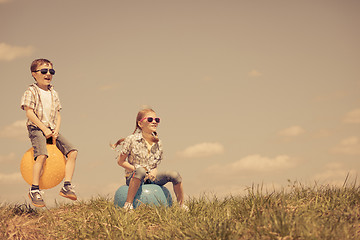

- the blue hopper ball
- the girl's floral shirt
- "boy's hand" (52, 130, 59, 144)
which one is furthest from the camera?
"boy's hand" (52, 130, 59, 144)

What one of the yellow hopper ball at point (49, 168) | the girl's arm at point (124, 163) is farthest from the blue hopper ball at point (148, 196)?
the yellow hopper ball at point (49, 168)

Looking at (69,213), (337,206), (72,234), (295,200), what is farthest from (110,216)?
(337,206)

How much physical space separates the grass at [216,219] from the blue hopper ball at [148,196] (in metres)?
0.19

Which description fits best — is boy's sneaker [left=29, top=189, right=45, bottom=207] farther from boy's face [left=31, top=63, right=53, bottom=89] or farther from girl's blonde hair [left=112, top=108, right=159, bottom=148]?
boy's face [left=31, top=63, right=53, bottom=89]

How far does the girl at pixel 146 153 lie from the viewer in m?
8.52

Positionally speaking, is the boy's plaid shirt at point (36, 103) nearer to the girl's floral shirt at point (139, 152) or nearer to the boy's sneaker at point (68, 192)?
the boy's sneaker at point (68, 192)

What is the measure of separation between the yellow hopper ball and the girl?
46.1 inches

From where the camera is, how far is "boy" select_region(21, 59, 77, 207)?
339 inches

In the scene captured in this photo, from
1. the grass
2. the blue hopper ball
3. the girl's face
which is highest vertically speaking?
the girl's face

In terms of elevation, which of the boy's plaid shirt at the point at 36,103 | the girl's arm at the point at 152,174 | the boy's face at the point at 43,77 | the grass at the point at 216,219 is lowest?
the grass at the point at 216,219

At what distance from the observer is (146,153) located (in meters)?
8.56

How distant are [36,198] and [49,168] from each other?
62 centimetres

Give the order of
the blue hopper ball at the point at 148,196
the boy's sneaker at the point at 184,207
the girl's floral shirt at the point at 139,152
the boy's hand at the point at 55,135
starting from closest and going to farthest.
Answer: the boy's sneaker at the point at 184,207 < the blue hopper ball at the point at 148,196 < the girl's floral shirt at the point at 139,152 < the boy's hand at the point at 55,135

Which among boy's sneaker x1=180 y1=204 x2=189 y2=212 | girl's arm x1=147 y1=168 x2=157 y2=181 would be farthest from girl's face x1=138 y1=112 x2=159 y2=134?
boy's sneaker x1=180 y1=204 x2=189 y2=212
